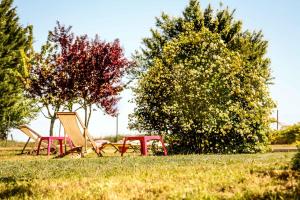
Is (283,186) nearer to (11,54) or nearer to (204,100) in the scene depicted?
(204,100)

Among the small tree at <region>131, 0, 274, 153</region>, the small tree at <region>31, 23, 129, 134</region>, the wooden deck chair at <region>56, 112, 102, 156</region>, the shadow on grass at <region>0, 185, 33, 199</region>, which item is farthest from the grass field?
the small tree at <region>31, 23, 129, 134</region>

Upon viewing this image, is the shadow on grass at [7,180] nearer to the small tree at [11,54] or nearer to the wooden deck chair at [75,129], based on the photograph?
the wooden deck chair at [75,129]

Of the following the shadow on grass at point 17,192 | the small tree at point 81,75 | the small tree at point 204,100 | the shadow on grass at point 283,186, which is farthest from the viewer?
the small tree at point 81,75

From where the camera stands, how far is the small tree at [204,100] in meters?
15.2

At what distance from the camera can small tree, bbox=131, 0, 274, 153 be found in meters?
15.2

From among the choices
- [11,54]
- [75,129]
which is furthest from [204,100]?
[11,54]

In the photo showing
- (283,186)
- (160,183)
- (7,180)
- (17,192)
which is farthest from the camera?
(7,180)

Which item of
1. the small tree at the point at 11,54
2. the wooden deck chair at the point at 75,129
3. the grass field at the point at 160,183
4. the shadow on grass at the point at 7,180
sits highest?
the small tree at the point at 11,54

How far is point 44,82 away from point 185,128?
1304cm

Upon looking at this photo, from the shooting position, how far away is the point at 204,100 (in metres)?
15.1

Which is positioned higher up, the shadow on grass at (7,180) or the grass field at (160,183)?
the grass field at (160,183)

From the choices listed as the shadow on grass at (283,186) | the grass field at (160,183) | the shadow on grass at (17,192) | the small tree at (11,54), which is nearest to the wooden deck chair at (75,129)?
the grass field at (160,183)

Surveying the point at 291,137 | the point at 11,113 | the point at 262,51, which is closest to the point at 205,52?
the point at 291,137

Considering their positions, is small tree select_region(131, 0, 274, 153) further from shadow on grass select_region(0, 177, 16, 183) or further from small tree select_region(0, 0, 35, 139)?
small tree select_region(0, 0, 35, 139)
